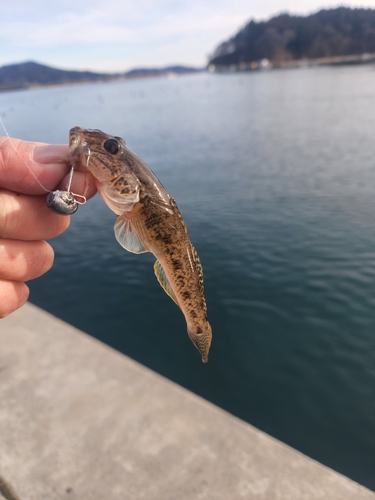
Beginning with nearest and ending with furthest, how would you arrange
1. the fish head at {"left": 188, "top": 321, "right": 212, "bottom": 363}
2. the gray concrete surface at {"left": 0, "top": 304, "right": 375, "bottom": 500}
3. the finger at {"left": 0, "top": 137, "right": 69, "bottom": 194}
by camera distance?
the finger at {"left": 0, "top": 137, "right": 69, "bottom": 194} < the fish head at {"left": 188, "top": 321, "right": 212, "bottom": 363} < the gray concrete surface at {"left": 0, "top": 304, "right": 375, "bottom": 500}

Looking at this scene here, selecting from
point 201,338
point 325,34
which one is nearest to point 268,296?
point 201,338

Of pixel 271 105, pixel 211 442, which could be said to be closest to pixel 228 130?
pixel 271 105

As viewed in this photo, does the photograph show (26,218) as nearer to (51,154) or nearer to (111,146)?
(51,154)

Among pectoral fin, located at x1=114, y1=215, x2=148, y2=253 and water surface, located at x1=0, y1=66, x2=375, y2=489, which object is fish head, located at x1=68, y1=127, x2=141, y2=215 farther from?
water surface, located at x1=0, y1=66, x2=375, y2=489

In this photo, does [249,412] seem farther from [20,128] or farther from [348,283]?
[20,128]

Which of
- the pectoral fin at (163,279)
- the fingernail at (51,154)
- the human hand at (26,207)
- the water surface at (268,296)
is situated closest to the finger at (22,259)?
the human hand at (26,207)

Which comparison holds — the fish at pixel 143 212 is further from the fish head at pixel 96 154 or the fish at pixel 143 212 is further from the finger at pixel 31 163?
the finger at pixel 31 163

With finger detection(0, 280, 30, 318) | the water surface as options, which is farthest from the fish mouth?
the water surface
